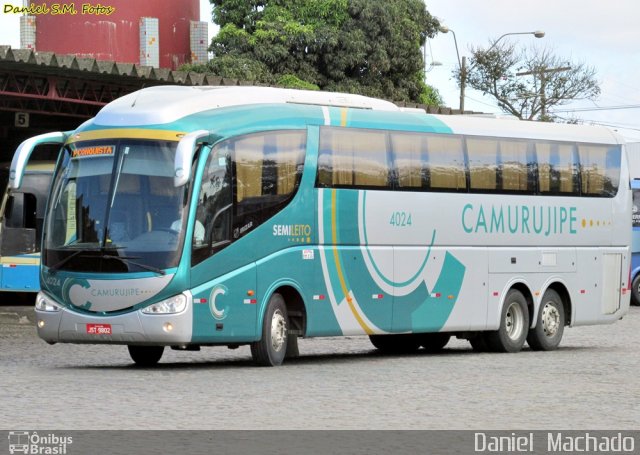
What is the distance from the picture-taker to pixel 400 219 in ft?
67.6

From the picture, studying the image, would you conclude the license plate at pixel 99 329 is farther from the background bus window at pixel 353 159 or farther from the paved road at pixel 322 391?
the background bus window at pixel 353 159

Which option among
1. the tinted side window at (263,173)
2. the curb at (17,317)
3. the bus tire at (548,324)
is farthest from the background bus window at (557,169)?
the curb at (17,317)

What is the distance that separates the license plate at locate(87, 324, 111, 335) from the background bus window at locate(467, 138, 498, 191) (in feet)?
23.0

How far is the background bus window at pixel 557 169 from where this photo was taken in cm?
2319

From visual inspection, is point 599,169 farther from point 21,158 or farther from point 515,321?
point 21,158

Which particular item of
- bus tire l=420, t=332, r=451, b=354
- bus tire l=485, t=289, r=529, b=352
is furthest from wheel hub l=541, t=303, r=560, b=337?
bus tire l=420, t=332, r=451, b=354

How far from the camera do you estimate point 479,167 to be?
72.2ft

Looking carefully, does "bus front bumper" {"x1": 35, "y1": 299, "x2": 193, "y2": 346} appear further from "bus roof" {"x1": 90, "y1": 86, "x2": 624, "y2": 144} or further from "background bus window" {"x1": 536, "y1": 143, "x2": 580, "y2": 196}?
"background bus window" {"x1": 536, "y1": 143, "x2": 580, "y2": 196}

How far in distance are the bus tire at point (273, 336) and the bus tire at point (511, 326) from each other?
4.90 meters

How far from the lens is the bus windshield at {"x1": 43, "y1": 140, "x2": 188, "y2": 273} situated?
671 inches
